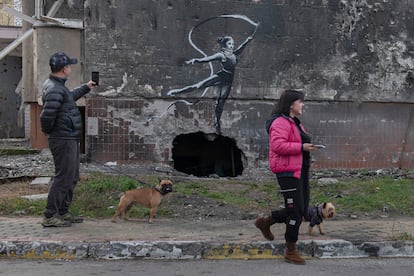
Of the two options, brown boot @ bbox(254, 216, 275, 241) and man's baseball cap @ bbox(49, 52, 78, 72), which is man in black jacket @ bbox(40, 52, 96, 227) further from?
brown boot @ bbox(254, 216, 275, 241)

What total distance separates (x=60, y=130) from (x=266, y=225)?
2661 mm

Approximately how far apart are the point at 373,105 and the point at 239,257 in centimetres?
714

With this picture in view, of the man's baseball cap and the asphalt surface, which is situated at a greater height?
the man's baseball cap

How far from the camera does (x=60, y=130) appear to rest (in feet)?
21.0

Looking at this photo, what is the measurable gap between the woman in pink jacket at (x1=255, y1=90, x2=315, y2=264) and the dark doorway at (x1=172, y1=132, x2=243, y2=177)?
640 centimetres

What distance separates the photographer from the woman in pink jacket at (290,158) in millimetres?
5375

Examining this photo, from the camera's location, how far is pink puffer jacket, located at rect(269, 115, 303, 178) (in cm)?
534

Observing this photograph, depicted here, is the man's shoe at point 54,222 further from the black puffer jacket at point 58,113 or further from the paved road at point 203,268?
the black puffer jacket at point 58,113

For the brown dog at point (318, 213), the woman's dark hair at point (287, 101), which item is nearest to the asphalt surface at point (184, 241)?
the brown dog at point (318, 213)

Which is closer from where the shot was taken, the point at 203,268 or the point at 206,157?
the point at 203,268

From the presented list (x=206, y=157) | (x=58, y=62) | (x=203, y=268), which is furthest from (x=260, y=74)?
(x=203, y=268)

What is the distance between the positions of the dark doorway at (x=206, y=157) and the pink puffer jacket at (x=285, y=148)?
6.50 m

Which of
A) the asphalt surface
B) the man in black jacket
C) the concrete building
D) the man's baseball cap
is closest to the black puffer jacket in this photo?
the man in black jacket

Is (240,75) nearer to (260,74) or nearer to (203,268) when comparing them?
(260,74)
